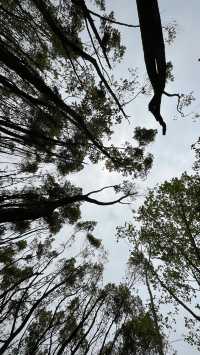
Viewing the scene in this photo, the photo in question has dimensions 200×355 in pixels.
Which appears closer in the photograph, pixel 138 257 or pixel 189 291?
pixel 189 291

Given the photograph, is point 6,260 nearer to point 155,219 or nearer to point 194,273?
point 155,219

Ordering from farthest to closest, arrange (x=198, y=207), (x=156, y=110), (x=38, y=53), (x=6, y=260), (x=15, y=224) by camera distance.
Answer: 1. (x=6, y=260)
2. (x=15, y=224)
3. (x=198, y=207)
4. (x=38, y=53)
5. (x=156, y=110)

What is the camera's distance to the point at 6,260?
1130cm

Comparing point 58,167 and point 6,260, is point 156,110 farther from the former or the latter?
point 6,260

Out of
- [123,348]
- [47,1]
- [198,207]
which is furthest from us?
[123,348]

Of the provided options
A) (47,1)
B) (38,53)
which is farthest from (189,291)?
(47,1)

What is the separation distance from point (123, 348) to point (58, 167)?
8899mm

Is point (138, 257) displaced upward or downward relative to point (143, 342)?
upward

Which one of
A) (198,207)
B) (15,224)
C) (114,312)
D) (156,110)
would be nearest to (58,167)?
(15,224)

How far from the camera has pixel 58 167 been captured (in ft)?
33.8

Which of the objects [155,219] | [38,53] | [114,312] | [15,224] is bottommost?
[114,312]

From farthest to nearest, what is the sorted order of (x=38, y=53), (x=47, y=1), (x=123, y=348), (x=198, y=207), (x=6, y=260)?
(x=123, y=348) → (x=6, y=260) → (x=198, y=207) → (x=38, y=53) → (x=47, y=1)

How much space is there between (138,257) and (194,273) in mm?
2467

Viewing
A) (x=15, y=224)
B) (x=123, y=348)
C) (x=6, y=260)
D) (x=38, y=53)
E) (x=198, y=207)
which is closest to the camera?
Answer: (x=38, y=53)
